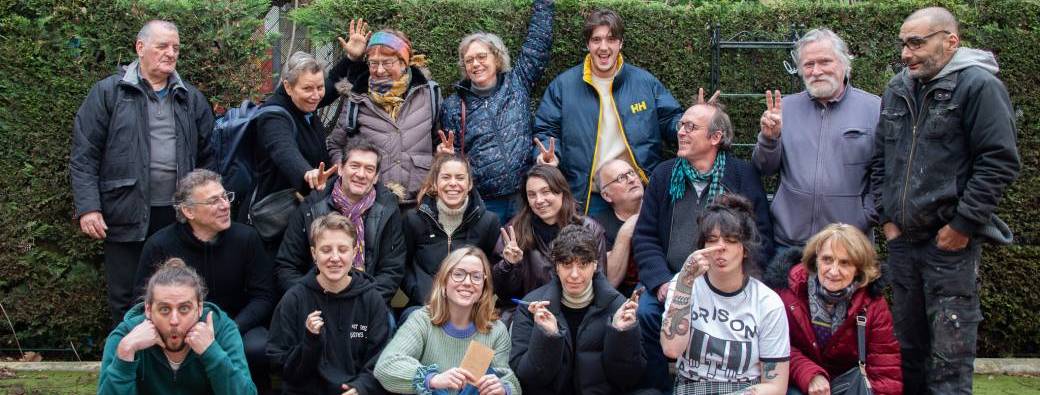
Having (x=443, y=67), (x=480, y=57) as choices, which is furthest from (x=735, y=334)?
(x=443, y=67)

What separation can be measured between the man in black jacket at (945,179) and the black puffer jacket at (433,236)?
79.3 inches

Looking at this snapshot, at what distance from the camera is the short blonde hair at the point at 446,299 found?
5.04 meters

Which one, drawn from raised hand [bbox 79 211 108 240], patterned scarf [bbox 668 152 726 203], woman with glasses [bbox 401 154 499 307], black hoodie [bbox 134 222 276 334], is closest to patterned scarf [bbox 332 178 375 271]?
woman with glasses [bbox 401 154 499 307]

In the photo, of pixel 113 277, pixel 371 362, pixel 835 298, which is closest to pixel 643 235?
pixel 835 298

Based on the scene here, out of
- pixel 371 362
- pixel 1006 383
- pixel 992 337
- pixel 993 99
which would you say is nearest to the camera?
pixel 993 99

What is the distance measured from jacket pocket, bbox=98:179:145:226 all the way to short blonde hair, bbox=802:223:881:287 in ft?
11.3

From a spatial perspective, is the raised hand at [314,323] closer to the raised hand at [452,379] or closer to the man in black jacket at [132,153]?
the raised hand at [452,379]

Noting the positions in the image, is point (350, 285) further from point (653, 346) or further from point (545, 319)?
point (653, 346)

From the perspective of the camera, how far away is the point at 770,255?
5.43 metres

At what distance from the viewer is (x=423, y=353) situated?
5043 mm

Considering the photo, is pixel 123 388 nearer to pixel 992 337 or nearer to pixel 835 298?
pixel 835 298

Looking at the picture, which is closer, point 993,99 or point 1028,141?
point 993,99

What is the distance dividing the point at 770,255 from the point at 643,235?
2.09 feet

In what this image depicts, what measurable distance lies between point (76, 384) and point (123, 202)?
3.94 ft
